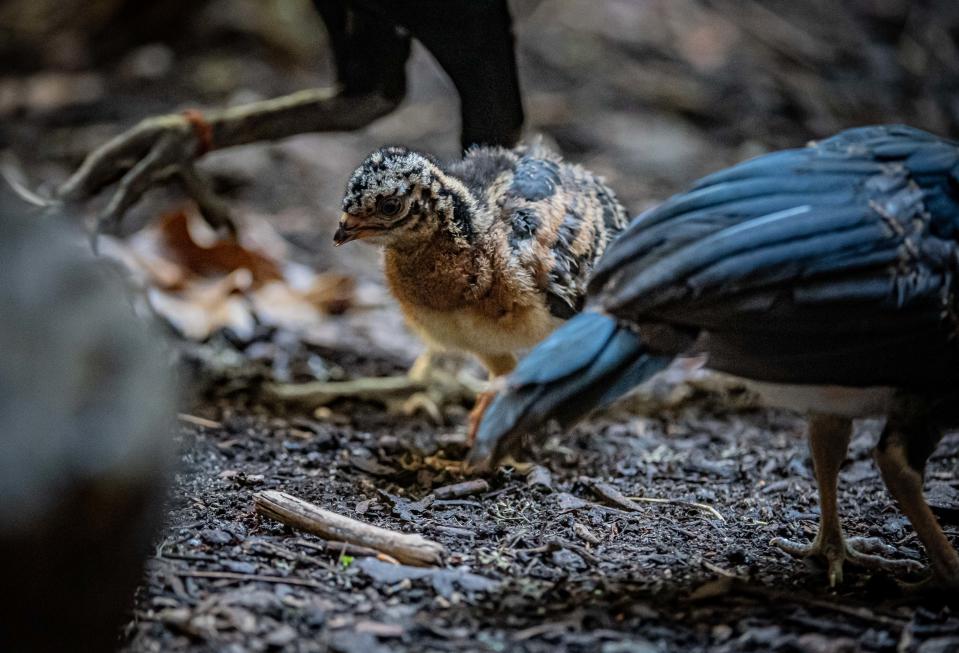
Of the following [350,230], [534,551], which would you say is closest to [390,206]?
[350,230]

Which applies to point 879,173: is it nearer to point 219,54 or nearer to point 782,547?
point 782,547

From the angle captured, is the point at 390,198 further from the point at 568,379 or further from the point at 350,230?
the point at 568,379

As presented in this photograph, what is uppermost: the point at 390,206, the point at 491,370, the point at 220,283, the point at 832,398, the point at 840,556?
the point at 832,398

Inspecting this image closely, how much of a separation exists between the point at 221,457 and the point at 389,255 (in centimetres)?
105

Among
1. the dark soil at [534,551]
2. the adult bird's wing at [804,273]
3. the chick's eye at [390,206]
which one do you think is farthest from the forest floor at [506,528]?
the chick's eye at [390,206]

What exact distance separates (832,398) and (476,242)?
1.59 meters

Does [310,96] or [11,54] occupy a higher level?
[310,96]

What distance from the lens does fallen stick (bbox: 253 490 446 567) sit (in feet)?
9.96

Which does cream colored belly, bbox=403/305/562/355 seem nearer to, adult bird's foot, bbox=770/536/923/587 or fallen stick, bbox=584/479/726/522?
fallen stick, bbox=584/479/726/522

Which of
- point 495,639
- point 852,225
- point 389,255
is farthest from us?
point 389,255

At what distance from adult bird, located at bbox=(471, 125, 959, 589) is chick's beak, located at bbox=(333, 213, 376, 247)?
135cm

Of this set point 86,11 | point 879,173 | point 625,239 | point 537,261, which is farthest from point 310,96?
point 86,11

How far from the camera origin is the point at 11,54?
8547 mm

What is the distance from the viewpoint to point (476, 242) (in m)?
4.15
